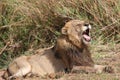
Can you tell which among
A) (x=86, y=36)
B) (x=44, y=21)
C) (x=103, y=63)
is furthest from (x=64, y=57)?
(x=44, y=21)

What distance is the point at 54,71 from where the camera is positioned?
653 centimetres

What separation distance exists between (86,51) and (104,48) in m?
1.24

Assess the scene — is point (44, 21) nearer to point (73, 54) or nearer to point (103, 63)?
point (103, 63)

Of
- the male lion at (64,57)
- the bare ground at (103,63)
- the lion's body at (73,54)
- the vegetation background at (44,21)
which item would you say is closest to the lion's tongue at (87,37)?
the male lion at (64,57)

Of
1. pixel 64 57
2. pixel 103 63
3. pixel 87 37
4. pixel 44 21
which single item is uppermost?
pixel 44 21

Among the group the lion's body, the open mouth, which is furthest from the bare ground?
the open mouth

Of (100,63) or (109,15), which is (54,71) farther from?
(109,15)

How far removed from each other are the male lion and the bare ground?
26 centimetres

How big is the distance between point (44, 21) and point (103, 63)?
2231mm

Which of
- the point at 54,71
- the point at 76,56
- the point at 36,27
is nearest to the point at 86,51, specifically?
the point at 76,56

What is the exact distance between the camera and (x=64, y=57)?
21.1ft

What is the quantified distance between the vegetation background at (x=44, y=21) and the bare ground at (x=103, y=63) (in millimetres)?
308

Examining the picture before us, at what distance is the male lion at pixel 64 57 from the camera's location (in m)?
6.38

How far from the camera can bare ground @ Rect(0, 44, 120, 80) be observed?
5609 millimetres
